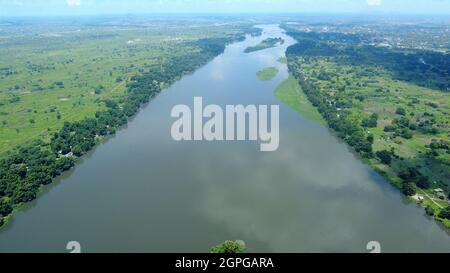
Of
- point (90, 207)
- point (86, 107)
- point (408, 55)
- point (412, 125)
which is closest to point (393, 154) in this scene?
point (412, 125)

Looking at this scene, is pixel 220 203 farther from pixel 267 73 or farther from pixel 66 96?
pixel 267 73

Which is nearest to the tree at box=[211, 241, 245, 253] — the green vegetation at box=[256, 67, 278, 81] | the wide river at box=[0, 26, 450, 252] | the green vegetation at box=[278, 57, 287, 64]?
the wide river at box=[0, 26, 450, 252]

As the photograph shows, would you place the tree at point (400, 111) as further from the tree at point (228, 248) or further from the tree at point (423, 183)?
the tree at point (228, 248)

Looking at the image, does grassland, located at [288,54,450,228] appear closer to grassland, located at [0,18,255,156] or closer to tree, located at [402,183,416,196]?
tree, located at [402,183,416,196]

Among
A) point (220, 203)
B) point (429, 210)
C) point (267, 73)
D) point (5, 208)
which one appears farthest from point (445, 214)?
point (267, 73)

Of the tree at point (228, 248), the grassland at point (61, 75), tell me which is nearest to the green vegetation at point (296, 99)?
the grassland at point (61, 75)
